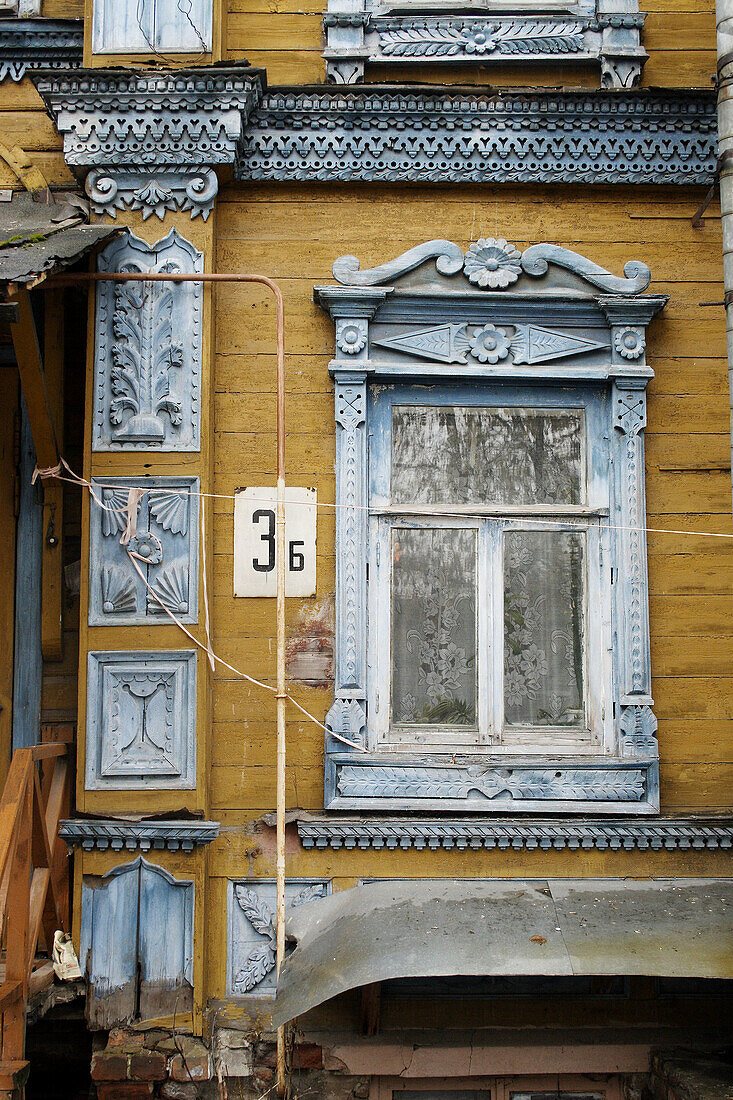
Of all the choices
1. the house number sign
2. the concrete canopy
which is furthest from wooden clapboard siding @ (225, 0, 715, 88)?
the concrete canopy

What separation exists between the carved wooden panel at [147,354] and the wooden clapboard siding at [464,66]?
1104mm

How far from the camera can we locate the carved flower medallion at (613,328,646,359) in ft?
15.0

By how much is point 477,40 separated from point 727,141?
4.93 feet

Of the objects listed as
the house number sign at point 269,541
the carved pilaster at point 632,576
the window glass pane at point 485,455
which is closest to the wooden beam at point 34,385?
the house number sign at point 269,541

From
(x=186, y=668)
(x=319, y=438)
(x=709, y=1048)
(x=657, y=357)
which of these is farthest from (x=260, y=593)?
(x=709, y=1048)

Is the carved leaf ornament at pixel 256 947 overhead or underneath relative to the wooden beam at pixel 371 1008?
overhead

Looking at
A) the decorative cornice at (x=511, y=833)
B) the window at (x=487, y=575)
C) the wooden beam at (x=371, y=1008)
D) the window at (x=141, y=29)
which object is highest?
the window at (x=141, y=29)

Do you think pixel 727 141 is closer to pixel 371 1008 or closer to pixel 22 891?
pixel 371 1008

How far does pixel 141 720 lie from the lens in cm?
425

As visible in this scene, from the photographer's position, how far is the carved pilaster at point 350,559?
4.39m

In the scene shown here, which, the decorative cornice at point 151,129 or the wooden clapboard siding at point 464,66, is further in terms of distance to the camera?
the wooden clapboard siding at point 464,66

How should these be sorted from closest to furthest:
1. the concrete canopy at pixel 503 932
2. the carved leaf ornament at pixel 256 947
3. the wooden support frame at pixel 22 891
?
the concrete canopy at pixel 503 932, the wooden support frame at pixel 22 891, the carved leaf ornament at pixel 256 947

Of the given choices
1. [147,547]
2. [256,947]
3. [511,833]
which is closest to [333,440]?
[147,547]

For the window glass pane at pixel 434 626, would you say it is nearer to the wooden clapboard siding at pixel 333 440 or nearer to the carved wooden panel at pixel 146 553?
the wooden clapboard siding at pixel 333 440
